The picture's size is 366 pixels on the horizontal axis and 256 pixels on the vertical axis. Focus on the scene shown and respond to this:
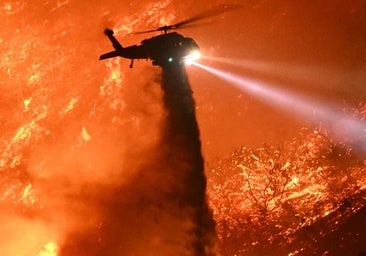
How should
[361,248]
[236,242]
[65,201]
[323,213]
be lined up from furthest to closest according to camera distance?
1. [65,201]
2. [236,242]
3. [323,213]
4. [361,248]

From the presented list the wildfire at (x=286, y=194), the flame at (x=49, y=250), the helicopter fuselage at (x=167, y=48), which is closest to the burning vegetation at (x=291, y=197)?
the wildfire at (x=286, y=194)

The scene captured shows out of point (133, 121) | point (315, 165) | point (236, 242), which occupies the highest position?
point (133, 121)

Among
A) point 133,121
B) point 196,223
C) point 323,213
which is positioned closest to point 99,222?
point 133,121

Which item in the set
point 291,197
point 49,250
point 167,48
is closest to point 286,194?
point 291,197

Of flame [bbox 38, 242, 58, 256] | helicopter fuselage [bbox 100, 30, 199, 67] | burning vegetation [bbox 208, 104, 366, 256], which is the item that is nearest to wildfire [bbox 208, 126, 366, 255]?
burning vegetation [bbox 208, 104, 366, 256]

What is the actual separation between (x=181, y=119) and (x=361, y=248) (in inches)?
570

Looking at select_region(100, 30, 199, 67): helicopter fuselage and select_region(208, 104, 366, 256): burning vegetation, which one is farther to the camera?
select_region(208, 104, 366, 256): burning vegetation

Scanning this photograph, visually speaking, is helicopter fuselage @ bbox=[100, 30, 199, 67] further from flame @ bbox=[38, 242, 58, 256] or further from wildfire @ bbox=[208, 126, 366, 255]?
flame @ bbox=[38, 242, 58, 256]

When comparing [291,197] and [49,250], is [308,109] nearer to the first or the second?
[291,197]

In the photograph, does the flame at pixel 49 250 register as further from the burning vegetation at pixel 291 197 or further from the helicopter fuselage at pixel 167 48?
the helicopter fuselage at pixel 167 48

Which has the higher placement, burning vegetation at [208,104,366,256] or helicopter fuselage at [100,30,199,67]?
helicopter fuselage at [100,30,199,67]

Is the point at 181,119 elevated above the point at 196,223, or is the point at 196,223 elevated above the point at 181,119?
the point at 181,119

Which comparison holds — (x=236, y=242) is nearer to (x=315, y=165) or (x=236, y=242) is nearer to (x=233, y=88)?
(x=315, y=165)

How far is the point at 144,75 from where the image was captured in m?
45.5
